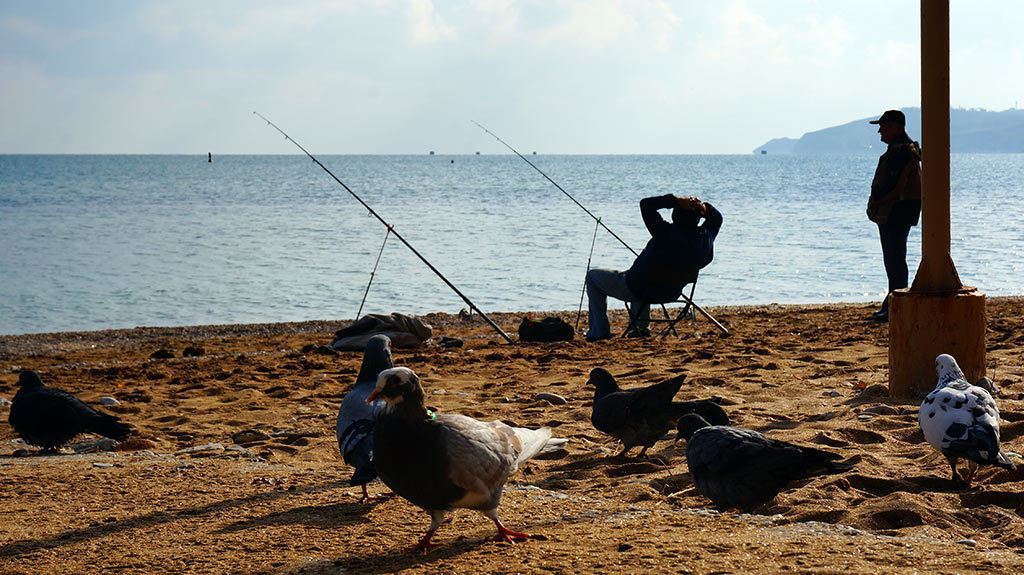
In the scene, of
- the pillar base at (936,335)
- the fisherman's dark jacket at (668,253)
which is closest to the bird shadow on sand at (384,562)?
the pillar base at (936,335)

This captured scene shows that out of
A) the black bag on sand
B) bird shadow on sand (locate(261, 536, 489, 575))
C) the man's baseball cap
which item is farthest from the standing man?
bird shadow on sand (locate(261, 536, 489, 575))

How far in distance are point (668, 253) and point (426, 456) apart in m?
6.02

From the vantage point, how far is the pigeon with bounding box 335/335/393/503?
454 cm

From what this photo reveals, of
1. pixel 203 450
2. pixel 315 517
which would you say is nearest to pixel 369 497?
pixel 315 517

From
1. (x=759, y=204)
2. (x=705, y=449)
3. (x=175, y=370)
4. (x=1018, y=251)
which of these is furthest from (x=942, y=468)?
(x=759, y=204)

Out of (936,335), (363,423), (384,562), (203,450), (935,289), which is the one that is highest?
(935,289)

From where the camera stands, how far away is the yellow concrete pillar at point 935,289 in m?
6.09

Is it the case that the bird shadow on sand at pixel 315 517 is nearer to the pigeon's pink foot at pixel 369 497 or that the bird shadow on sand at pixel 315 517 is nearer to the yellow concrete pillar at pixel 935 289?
the pigeon's pink foot at pixel 369 497

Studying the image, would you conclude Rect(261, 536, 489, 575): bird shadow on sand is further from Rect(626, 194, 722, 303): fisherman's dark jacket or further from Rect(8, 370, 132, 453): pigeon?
Rect(626, 194, 722, 303): fisherman's dark jacket

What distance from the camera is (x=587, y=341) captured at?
33.8ft

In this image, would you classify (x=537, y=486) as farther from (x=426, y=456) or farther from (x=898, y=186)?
(x=898, y=186)

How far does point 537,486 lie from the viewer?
509 centimetres

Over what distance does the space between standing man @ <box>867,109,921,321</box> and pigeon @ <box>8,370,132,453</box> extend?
6.92 meters

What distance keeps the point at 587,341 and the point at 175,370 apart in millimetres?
3910
